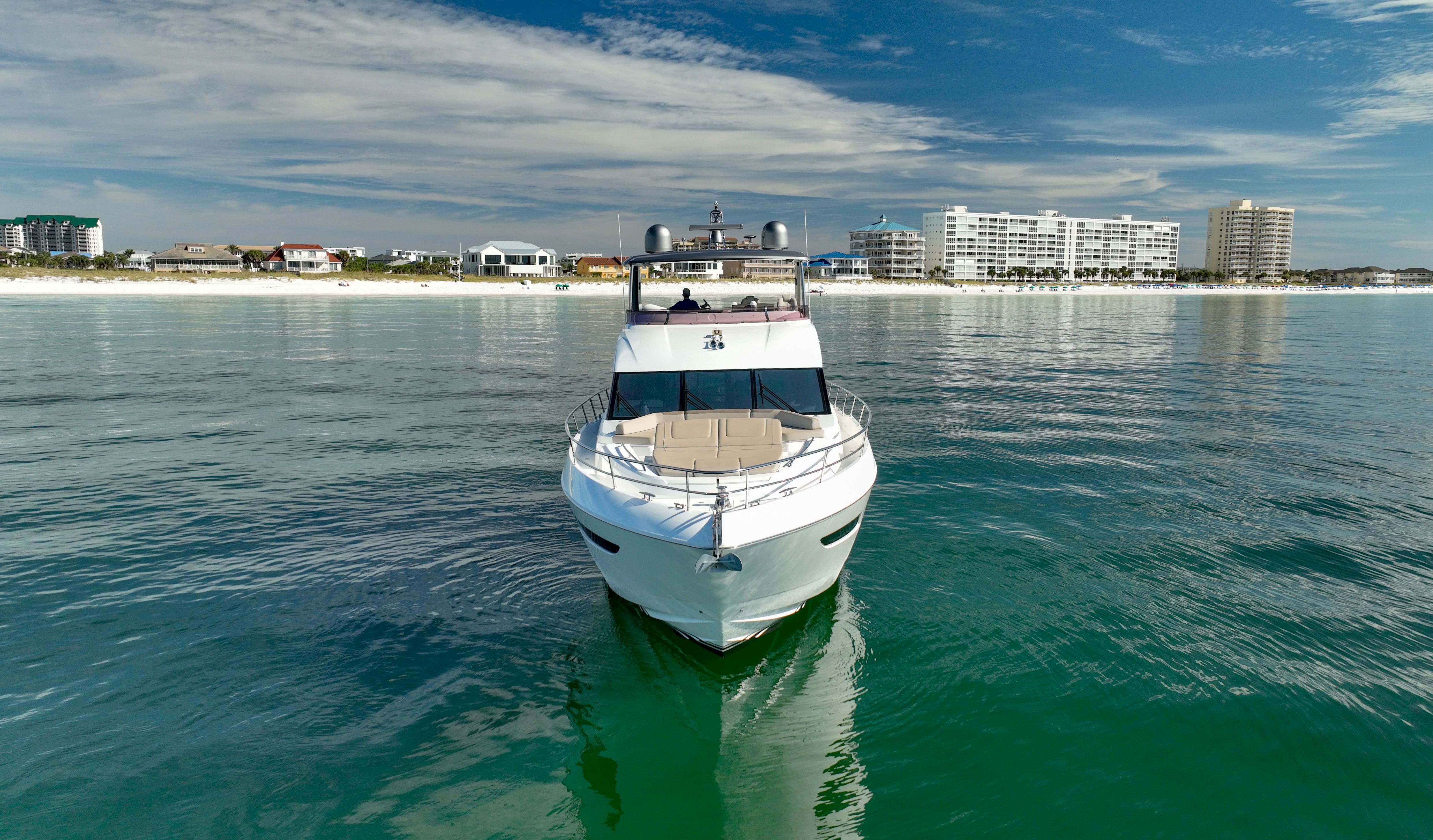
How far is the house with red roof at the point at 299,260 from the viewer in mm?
126062

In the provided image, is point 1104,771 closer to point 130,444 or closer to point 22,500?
point 22,500

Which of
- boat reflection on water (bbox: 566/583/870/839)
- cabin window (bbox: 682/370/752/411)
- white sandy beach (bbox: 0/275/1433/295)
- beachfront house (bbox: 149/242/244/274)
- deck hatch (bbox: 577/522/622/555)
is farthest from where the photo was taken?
beachfront house (bbox: 149/242/244/274)

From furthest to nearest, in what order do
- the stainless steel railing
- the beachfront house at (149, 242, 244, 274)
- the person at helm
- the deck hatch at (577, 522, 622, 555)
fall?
the beachfront house at (149, 242, 244, 274)
the person at helm
the deck hatch at (577, 522, 622, 555)
the stainless steel railing

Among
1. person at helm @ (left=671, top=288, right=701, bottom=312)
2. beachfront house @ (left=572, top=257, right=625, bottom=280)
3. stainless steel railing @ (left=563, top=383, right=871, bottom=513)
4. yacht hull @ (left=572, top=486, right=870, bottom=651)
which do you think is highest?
beachfront house @ (left=572, top=257, right=625, bottom=280)

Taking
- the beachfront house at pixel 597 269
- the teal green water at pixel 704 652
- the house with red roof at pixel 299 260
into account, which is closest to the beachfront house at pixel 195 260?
the house with red roof at pixel 299 260

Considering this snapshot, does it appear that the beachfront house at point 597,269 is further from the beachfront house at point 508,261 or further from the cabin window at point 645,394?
the cabin window at point 645,394

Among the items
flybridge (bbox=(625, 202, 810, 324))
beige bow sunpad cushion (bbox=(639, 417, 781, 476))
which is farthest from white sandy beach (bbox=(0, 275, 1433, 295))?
beige bow sunpad cushion (bbox=(639, 417, 781, 476))

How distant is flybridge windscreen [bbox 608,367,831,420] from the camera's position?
32.7 ft

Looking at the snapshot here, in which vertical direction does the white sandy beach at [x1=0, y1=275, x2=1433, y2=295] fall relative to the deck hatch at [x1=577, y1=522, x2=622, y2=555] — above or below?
above

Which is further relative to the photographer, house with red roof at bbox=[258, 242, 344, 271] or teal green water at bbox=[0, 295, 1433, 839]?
house with red roof at bbox=[258, 242, 344, 271]

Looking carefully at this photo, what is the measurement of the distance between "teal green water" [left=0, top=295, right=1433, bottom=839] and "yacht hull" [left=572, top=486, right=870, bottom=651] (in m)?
0.74

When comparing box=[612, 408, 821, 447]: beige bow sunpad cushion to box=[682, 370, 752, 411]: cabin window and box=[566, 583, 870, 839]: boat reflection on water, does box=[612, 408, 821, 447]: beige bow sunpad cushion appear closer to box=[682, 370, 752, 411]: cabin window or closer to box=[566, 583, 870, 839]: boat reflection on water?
box=[682, 370, 752, 411]: cabin window

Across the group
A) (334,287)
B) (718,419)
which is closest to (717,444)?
(718,419)

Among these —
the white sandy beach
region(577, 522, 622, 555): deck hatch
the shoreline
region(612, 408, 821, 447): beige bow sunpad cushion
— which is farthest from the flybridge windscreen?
the white sandy beach
